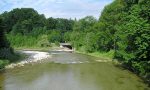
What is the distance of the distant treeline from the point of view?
32.0 m

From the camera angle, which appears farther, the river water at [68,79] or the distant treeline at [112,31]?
the river water at [68,79]

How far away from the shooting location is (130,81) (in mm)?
35562

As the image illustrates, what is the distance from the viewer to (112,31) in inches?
2682

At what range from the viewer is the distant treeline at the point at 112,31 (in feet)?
105

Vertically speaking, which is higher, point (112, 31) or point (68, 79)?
point (112, 31)

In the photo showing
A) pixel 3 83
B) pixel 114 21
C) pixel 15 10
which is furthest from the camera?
pixel 15 10

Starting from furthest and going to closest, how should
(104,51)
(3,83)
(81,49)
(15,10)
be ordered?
(15,10), (81,49), (104,51), (3,83)

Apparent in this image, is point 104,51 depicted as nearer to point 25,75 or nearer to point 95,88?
point 25,75

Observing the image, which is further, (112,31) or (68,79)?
(112,31)

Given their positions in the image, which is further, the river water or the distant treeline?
the river water

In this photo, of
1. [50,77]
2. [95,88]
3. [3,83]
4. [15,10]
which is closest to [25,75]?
[50,77]

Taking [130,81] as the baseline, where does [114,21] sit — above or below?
above

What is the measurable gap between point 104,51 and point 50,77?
112 feet

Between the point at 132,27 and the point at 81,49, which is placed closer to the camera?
the point at 132,27
